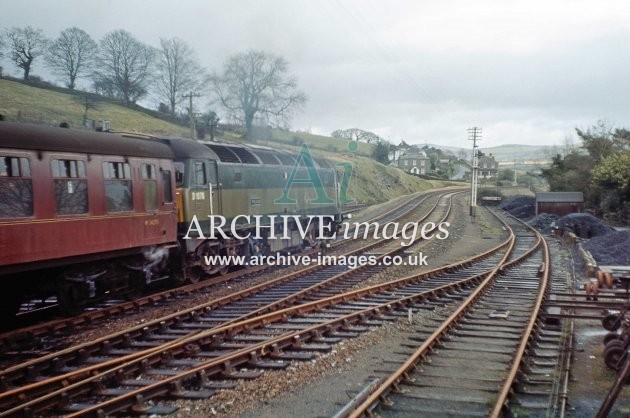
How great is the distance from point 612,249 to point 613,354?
42.7ft

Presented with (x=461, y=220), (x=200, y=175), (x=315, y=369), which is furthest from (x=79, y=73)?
(x=315, y=369)

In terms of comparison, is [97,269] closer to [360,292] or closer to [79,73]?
[360,292]

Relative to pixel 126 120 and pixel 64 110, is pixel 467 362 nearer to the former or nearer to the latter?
pixel 64 110

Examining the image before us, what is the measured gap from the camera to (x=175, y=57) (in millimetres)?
40062

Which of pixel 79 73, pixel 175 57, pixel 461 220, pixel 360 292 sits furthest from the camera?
pixel 79 73

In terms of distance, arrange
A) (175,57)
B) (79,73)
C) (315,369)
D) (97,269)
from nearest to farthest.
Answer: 1. (315,369)
2. (97,269)
3. (175,57)
4. (79,73)

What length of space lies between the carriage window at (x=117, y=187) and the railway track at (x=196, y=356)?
2613 mm

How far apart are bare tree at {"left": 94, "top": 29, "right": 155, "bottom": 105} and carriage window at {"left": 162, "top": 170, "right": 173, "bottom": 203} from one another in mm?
35424

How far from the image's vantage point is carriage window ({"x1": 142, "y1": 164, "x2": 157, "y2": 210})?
443 inches

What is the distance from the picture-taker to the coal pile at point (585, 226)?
83.3 feet

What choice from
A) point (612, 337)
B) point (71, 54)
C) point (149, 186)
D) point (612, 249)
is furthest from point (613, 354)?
point (71, 54)

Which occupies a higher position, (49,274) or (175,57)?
(175,57)

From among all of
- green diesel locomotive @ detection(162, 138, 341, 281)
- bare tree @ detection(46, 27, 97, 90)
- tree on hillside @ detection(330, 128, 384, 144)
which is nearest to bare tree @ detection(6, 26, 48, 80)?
bare tree @ detection(46, 27, 97, 90)

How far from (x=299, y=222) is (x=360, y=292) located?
6595 millimetres
